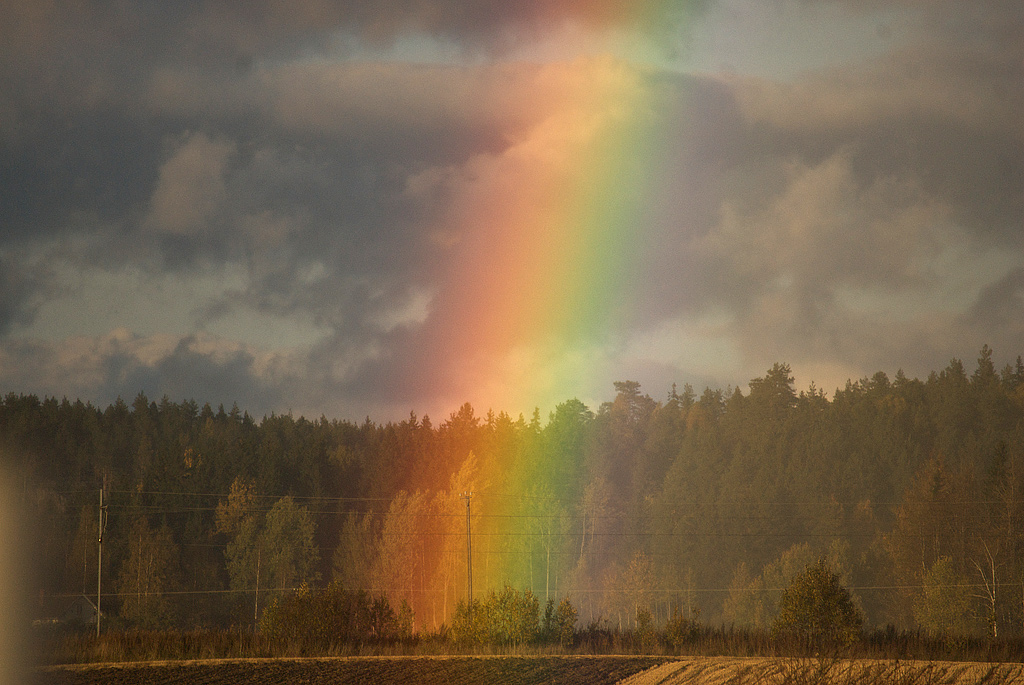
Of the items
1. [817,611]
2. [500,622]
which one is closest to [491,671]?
[500,622]

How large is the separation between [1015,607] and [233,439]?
111100 mm

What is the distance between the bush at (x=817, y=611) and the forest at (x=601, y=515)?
102 ft

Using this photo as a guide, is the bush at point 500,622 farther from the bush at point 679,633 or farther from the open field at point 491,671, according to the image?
the bush at point 679,633

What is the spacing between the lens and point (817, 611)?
1703 inches

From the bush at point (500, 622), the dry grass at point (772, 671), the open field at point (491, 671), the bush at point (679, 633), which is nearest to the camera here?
the dry grass at point (772, 671)

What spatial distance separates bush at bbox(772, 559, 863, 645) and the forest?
102 feet

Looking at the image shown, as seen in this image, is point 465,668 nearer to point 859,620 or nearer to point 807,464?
point 859,620

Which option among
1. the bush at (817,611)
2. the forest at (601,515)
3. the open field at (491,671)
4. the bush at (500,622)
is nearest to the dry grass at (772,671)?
the open field at (491,671)

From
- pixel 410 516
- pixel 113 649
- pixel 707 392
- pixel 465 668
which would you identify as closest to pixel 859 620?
pixel 465 668

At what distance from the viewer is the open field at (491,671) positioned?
3219cm

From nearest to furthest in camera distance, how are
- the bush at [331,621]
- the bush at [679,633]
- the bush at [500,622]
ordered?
1. the bush at [500,622]
2. the bush at [679,633]
3. the bush at [331,621]

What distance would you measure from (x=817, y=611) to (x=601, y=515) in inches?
2421

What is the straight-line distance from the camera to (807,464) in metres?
105

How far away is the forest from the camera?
8256 cm
